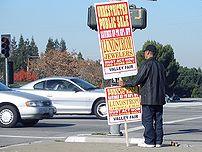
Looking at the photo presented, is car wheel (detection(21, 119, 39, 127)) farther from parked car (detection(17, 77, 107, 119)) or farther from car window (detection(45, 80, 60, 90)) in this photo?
car window (detection(45, 80, 60, 90))

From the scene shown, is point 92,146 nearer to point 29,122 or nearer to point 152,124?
point 152,124

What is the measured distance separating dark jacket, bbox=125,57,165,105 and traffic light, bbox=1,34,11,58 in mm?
13502

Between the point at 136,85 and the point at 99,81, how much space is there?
6889 centimetres

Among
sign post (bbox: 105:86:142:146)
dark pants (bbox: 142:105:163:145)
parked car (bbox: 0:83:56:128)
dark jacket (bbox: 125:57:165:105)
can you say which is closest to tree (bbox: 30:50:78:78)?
parked car (bbox: 0:83:56:128)

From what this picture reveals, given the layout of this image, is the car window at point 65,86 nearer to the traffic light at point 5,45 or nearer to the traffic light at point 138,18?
the traffic light at point 5,45

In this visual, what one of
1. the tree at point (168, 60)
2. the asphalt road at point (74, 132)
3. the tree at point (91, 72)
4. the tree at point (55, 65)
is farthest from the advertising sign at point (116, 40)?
the tree at point (55, 65)

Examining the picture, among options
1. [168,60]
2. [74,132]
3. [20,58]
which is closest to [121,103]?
[74,132]

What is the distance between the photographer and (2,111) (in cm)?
1565

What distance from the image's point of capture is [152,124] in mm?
10320

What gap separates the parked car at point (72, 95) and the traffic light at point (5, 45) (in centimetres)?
364

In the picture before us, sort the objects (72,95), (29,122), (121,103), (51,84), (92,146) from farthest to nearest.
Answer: (51,84) < (72,95) < (29,122) < (92,146) < (121,103)

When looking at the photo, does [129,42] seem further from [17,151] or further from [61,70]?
[61,70]

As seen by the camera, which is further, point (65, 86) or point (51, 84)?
point (51, 84)

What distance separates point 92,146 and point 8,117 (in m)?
5.25
